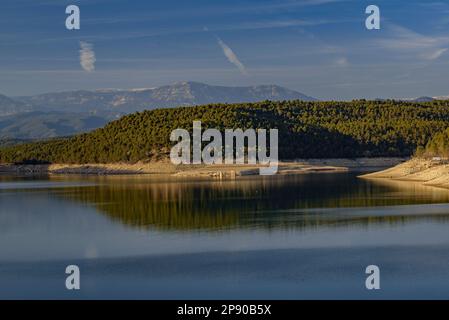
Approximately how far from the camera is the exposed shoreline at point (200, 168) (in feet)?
367

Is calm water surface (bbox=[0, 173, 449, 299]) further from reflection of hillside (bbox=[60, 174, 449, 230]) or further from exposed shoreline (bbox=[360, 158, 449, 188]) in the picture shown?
exposed shoreline (bbox=[360, 158, 449, 188])

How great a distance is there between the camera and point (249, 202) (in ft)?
201

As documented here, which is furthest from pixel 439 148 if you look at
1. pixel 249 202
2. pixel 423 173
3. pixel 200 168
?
pixel 249 202

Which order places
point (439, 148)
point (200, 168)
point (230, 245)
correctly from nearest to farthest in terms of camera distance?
point (230, 245)
point (439, 148)
point (200, 168)

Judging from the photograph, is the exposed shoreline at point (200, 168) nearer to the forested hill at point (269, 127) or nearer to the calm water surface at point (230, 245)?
the forested hill at point (269, 127)

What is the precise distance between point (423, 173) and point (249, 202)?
3317 cm

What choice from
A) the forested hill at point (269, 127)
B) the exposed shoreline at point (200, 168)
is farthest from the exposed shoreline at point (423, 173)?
the forested hill at point (269, 127)

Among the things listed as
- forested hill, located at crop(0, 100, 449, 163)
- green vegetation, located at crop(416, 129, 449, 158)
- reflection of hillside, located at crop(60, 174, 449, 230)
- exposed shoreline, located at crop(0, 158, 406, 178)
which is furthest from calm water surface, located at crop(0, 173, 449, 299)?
forested hill, located at crop(0, 100, 449, 163)

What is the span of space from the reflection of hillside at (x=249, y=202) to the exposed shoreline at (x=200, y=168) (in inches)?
962

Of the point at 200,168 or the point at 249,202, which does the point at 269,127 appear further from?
the point at 249,202

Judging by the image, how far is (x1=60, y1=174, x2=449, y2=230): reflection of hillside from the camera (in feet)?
157
